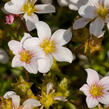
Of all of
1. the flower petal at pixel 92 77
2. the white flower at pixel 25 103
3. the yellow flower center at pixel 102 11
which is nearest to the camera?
the white flower at pixel 25 103

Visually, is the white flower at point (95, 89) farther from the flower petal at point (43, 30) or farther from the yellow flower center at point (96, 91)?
the flower petal at point (43, 30)

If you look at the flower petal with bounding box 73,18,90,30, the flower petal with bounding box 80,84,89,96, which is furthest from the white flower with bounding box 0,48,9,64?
the flower petal with bounding box 80,84,89,96

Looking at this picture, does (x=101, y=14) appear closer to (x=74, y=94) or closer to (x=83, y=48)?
(x=83, y=48)

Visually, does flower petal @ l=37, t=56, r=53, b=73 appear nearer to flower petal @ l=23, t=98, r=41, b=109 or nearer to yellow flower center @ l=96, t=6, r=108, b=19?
flower petal @ l=23, t=98, r=41, b=109

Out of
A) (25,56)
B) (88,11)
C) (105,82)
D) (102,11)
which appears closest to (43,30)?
(25,56)

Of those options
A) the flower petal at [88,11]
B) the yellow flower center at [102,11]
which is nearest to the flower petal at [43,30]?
the flower petal at [88,11]
